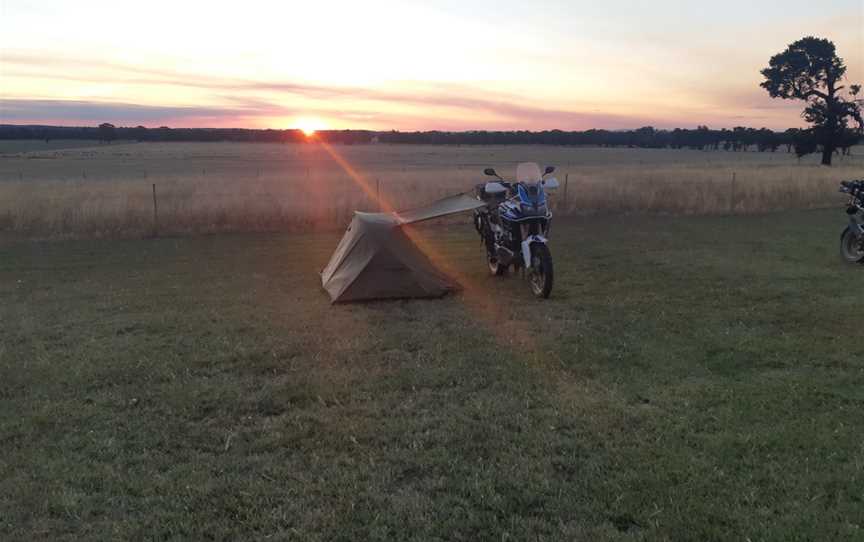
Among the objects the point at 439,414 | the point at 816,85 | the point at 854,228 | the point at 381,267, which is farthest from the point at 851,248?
the point at 816,85

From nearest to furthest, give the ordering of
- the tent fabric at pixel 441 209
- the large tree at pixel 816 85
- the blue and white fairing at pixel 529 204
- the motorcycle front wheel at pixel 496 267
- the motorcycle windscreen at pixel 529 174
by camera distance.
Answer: the blue and white fairing at pixel 529 204 < the motorcycle windscreen at pixel 529 174 < the tent fabric at pixel 441 209 < the motorcycle front wheel at pixel 496 267 < the large tree at pixel 816 85

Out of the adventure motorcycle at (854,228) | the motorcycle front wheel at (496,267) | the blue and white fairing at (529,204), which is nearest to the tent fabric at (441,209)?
the blue and white fairing at (529,204)

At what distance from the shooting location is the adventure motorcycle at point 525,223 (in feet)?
26.7

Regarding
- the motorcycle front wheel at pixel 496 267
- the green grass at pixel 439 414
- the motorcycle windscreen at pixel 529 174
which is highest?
the motorcycle windscreen at pixel 529 174

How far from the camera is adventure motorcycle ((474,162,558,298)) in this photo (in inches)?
320

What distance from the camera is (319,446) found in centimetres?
402

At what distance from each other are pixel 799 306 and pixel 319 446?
19.5ft

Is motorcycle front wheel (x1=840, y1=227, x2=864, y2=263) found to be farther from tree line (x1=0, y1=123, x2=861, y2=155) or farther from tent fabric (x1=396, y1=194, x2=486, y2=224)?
tree line (x1=0, y1=123, x2=861, y2=155)

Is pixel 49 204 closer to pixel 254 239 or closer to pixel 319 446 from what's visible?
pixel 254 239

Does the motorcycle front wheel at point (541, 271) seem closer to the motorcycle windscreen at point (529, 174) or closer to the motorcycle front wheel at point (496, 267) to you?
the motorcycle windscreen at point (529, 174)

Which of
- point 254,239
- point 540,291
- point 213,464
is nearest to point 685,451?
point 213,464

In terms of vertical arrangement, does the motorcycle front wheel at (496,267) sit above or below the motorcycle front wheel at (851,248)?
below

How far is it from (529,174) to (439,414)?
4.80 metres

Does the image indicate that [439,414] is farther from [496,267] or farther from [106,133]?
[106,133]
